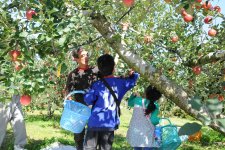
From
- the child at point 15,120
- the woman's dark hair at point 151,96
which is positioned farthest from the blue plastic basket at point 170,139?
the child at point 15,120

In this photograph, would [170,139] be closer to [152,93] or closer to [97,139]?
[152,93]

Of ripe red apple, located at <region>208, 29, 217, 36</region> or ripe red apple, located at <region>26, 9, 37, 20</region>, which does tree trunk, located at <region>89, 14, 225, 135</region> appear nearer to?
ripe red apple, located at <region>26, 9, 37, 20</region>

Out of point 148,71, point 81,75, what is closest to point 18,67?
point 148,71

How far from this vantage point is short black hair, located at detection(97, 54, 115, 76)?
149 inches

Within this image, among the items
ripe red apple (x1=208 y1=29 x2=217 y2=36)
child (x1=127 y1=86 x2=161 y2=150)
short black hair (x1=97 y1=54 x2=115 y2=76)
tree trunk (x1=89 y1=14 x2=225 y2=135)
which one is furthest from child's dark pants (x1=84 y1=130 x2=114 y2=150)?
ripe red apple (x1=208 y1=29 x2=217 y2=36)

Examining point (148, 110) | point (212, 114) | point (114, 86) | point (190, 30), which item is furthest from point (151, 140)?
point (212, 114)

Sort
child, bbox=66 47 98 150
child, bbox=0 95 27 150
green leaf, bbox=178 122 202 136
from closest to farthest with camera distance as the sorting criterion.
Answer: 1. green leaf, bbox=178 122 202 136
2. child, bbox=66 47 98 150
3. child, bbox=0 95 27 150

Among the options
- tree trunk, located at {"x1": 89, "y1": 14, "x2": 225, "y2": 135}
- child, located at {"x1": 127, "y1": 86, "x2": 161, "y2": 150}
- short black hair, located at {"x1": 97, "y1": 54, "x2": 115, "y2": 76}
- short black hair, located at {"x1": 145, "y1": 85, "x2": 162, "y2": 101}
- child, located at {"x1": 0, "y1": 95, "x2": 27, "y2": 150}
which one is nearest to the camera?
tree trunk, located at {"x1": 89, "y1": 14, "x2": 225, "y2": 135}

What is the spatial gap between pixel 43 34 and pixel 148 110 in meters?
2.18

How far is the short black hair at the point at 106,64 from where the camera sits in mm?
3795

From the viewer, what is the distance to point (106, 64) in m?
3.82

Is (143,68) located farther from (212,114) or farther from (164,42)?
(164,42)

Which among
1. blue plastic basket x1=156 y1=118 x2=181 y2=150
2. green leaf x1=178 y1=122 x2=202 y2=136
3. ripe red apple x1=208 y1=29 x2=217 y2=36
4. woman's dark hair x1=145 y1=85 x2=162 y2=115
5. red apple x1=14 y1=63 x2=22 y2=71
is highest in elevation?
ripe red apple x1=208 y1=29 x2=217 y2=36

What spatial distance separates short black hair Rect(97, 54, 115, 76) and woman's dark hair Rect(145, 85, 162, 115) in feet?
1.72
